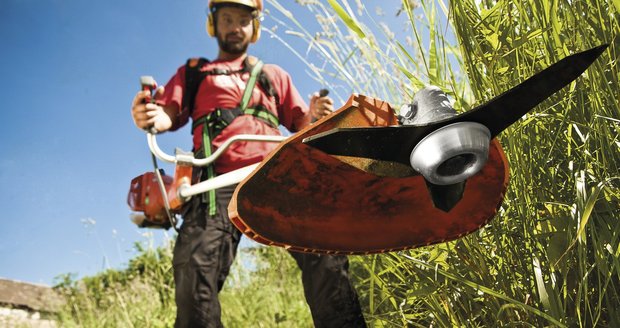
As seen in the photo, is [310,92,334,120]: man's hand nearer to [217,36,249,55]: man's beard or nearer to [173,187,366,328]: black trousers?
[173,187,366,328]: black trousers

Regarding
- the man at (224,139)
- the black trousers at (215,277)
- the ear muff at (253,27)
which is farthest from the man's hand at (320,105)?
the ear muff at (253,27)

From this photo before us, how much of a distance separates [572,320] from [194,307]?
1430mm

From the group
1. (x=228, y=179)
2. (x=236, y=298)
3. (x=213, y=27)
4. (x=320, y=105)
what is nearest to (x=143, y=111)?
(x=320, y=105)

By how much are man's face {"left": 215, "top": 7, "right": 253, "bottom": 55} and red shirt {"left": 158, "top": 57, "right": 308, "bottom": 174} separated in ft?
0.25

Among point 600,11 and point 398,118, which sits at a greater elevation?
point 600,11

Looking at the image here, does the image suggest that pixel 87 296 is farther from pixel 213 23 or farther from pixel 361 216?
pixel 361 216

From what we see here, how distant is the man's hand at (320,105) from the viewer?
7.61 feet

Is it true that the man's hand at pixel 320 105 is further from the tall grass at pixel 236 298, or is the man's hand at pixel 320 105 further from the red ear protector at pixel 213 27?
the tall grass at pixel 236 298

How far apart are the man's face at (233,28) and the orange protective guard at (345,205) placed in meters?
1.76

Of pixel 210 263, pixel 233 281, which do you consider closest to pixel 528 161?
pixel 210 263

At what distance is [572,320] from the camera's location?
1229mm

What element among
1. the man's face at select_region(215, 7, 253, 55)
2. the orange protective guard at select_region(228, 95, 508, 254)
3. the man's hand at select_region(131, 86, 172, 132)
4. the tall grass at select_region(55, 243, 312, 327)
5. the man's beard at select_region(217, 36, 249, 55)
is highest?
the man's face at select_region(215, 7, 253, 55)

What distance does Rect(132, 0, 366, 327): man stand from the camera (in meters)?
2.22

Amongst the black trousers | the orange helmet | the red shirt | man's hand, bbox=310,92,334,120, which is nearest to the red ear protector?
the orange helmet
